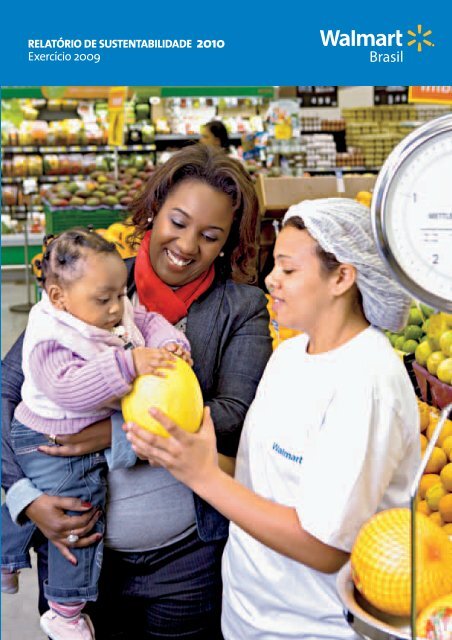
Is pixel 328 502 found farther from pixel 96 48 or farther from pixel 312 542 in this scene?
pixel 96 48

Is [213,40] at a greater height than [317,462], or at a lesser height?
greater

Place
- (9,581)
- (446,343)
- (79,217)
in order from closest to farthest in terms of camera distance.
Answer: (9,581)
(446,343)
(79,217)

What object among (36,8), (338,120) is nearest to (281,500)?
(36,8)

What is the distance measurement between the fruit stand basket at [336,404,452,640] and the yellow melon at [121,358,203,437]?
0.35 m

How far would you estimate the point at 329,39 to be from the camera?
143 centimetres

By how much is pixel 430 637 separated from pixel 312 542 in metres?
0.28

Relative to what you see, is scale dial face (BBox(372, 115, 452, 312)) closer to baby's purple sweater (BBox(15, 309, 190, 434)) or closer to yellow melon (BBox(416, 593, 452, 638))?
yellow melon (BBox(416, 593, 452, 638))

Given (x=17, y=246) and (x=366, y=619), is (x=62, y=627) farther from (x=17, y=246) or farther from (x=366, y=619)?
(x=17, y=246)

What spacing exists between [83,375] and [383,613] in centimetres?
64

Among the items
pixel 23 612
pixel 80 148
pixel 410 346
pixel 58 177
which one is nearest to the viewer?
pixel 410 346

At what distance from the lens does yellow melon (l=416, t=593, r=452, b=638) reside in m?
1.06

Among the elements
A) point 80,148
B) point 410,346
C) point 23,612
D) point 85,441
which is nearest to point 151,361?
point 85,441

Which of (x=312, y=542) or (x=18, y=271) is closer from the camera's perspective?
(x=312, y=542)

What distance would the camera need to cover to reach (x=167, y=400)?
1363 mm
